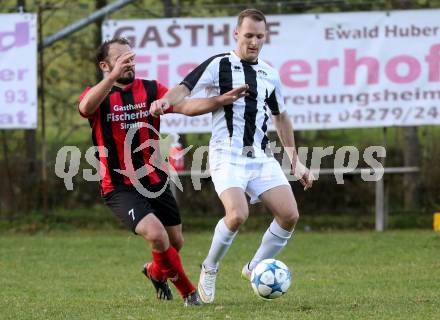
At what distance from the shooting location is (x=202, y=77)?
23.9 ft

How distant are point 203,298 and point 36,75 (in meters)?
6.58

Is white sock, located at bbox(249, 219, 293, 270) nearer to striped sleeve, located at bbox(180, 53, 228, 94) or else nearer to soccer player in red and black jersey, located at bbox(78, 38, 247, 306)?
soccer player in red and black jersey, located at bbox(78, 38, 247, 306)

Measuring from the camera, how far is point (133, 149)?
24.0 feet

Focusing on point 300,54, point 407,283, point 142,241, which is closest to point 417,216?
point 300,54

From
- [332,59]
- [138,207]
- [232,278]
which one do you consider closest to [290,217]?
[138,207]

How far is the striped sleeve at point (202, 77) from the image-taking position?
7250mm

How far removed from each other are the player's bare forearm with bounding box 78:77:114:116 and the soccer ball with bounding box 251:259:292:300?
1.62 meters

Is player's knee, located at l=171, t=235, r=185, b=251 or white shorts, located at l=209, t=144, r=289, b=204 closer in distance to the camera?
white shorts, located at l=209, t=144, r=289, b=204

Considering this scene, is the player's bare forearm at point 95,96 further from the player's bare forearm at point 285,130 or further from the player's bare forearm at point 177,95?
the player's bare forearm at point 285,130

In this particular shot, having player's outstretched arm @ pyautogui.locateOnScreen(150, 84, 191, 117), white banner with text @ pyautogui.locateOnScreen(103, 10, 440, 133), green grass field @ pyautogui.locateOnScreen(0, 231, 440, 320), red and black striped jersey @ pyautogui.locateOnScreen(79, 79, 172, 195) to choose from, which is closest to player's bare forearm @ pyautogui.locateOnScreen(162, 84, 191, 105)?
player's outstretched arm @ pyautogui.locateOnScreen(150, 84, 191, 117)

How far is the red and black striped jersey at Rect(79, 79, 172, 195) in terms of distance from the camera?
23.9ft

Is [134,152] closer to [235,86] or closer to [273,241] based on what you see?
[235,86]

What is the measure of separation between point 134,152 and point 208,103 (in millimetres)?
681

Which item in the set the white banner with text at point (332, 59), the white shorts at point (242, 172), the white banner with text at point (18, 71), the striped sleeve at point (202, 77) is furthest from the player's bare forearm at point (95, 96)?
the white banner with text at point (18, 71)
